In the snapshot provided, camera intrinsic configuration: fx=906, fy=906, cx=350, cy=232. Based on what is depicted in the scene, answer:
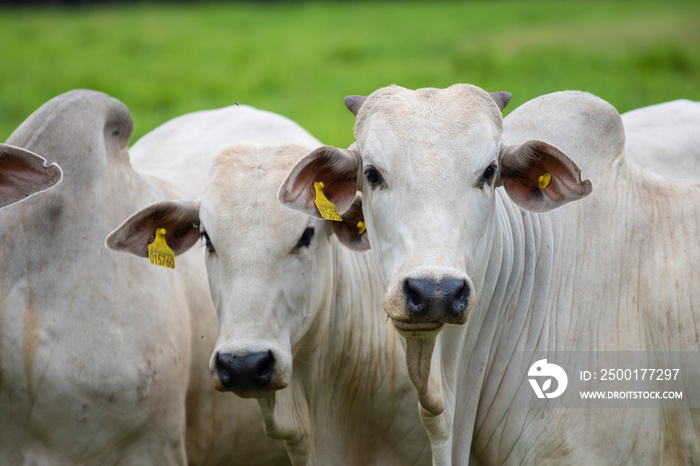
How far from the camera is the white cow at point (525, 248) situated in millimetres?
3381

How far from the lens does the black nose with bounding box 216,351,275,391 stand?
11.5 feet

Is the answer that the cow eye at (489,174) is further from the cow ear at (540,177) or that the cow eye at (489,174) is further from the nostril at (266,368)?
the nostril at (266,368)

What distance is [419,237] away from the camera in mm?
3182

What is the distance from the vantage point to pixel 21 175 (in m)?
3.83

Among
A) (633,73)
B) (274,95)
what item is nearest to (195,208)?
(274,95)

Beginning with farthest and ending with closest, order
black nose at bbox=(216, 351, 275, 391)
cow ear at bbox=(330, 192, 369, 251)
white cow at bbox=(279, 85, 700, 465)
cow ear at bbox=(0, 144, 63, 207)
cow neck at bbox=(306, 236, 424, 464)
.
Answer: cow neck at bbox=(306, 236, 424, 464)
cow ear at bbox=(330, 192, 369, 251)
cow ear at bbox=(0, 144, 63, 207)
black nose at bbox=(216, 351, 275, 391)
white cow at bbox=(279, 85, 700, 465)

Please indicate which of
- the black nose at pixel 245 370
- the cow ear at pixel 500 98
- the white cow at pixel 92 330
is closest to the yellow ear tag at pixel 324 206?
the black nose at pixel 245 370

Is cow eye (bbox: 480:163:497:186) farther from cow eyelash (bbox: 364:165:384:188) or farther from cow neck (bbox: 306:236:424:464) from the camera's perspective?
cow neck (bbox: 306:236:424:464)

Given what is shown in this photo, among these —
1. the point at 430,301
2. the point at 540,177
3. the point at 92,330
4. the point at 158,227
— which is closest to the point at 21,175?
the point at 158,227

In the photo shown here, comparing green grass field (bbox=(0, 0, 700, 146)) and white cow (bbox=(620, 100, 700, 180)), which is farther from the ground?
green grass field (bbox=(0, 0, 700, 146))

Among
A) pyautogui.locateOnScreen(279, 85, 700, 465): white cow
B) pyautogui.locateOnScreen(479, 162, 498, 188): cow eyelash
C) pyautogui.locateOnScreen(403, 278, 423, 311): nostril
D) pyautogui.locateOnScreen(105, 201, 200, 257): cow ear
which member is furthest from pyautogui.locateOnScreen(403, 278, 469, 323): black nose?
pyautogui.locateOnScreen(105, 201, 200, 257): cow ear

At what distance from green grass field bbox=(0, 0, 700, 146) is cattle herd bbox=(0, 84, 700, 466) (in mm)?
4386

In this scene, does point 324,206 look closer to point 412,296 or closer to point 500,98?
point 412,296

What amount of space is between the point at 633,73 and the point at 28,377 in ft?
30.0
